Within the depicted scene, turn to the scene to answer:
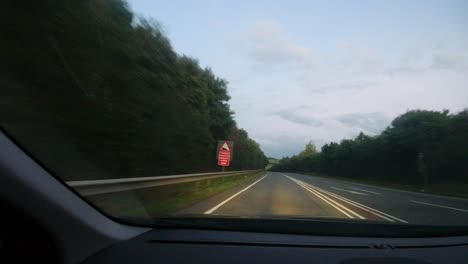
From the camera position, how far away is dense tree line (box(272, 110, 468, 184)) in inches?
2031

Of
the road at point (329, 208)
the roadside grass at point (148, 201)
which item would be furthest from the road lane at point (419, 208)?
the roadside grass at point (148, 201)

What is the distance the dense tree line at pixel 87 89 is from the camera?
26.6ft

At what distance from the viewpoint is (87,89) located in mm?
10586

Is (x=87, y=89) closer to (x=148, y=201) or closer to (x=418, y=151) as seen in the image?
(x=148, y=201)

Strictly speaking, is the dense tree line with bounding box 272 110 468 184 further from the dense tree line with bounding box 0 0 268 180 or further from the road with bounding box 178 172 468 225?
the dense tree line with bounding box 0 0 268 180

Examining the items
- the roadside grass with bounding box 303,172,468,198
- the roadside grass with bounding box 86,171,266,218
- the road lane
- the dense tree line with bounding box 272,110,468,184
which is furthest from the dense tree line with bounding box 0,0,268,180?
the dense tree line with bounding box 272,110,468,184

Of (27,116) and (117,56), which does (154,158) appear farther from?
(27,116)

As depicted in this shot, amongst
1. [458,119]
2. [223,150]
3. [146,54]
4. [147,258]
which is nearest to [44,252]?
[147,258]

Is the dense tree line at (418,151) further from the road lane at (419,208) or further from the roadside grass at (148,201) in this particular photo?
the roadside grass at (148,201)

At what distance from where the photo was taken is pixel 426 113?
66.6 m

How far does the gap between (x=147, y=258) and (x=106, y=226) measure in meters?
0.40

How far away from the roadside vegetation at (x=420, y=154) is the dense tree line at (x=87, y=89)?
27201mm

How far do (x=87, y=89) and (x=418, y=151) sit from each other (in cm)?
5795

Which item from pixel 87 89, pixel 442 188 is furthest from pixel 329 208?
pixel 442 188
